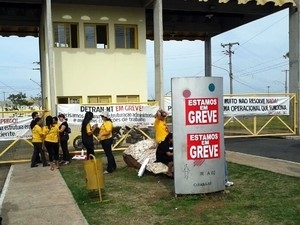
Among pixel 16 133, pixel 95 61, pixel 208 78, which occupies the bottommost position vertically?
pixel 16 133

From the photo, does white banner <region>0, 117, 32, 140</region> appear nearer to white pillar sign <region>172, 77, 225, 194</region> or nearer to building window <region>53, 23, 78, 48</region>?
building window <region>53, 23, 78, 48</region>

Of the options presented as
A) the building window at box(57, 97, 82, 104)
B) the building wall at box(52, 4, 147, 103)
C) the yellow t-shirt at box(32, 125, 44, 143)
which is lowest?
the yellow t-shirt at box(32, 125, 44, 143)

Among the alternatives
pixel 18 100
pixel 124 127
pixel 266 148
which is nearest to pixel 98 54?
pixel 124 127

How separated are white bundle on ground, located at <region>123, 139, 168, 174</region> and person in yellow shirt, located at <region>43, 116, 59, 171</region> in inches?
93.2

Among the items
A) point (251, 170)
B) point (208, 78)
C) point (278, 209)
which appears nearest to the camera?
point (278, 209)

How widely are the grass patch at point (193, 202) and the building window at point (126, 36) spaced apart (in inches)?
464

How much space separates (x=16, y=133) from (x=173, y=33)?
1620 cm

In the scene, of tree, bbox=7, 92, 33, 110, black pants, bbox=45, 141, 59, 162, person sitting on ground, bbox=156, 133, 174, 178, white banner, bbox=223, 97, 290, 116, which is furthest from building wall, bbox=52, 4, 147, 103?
tree, bbox=7, 92, 33, 110

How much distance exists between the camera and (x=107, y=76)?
65.9ft

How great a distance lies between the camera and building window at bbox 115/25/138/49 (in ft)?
67.2

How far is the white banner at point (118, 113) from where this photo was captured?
15336 millimetres

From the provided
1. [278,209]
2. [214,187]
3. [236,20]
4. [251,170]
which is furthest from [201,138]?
[236,20]

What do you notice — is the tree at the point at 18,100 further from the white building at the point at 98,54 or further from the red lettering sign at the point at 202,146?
the red lettering sign at the point at 202,146

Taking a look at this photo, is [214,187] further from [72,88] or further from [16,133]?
[72,88]
